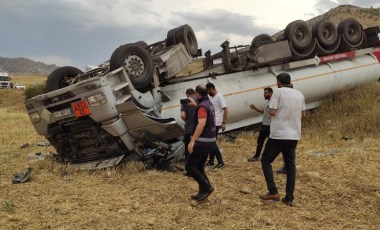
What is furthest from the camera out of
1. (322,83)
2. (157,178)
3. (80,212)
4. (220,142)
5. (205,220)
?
(322,83)

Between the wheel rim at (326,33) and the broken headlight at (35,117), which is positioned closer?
the broken headlight at (35,117)

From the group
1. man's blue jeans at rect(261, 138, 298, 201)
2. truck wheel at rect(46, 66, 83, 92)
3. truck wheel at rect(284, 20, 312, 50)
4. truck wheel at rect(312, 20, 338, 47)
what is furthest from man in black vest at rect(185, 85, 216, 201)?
truck wheel at rect(312, 20, 338, 47)

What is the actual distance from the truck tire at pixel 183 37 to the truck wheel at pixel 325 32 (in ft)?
11.9

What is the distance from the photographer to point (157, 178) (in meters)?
6.18

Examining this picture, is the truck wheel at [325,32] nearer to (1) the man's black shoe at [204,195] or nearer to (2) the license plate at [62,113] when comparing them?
(2) the license plate at [62,113]

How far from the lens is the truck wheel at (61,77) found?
7.55 metres

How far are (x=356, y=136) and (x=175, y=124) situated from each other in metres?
4.47

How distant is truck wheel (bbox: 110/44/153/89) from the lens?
22.5ft

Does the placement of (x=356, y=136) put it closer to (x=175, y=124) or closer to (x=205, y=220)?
(x=175, y=124)

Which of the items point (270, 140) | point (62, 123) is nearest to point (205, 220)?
point (270, 140)

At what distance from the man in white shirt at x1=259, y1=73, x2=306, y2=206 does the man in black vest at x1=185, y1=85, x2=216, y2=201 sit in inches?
27.4

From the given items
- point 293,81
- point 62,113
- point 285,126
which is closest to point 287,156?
point 285,126

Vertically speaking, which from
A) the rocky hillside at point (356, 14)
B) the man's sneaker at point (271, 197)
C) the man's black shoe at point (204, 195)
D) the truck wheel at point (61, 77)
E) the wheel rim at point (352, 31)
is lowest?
the man's sneaker at point (271, 197)

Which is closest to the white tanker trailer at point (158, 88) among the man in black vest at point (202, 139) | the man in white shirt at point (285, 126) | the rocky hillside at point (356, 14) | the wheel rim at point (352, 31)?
the wheel rim at point (352, 31)
